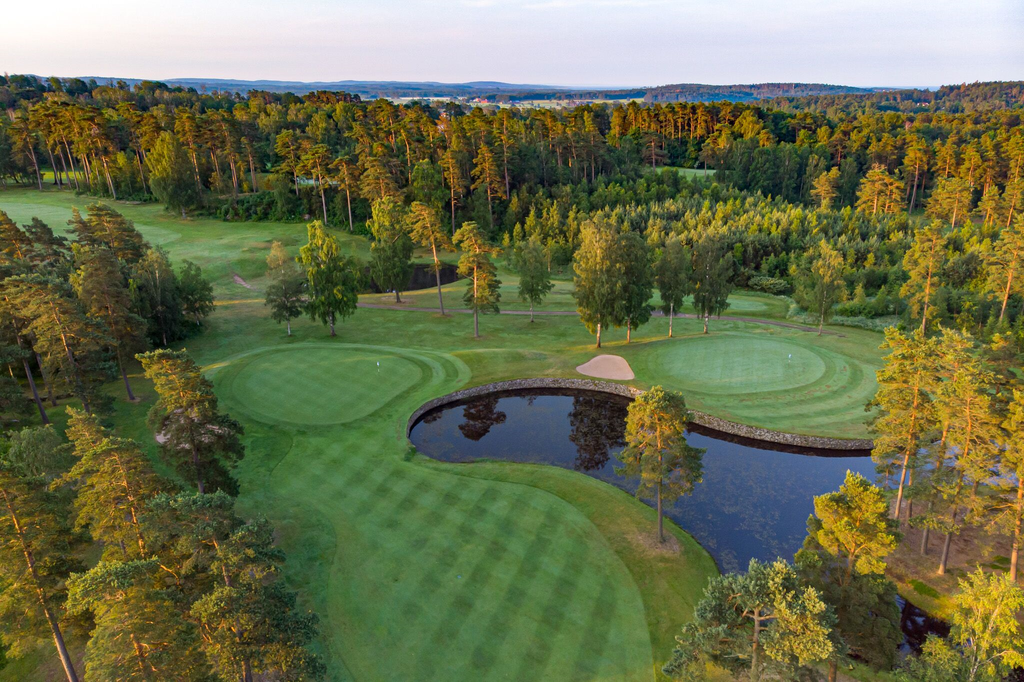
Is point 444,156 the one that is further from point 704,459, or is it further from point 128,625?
point 128,625

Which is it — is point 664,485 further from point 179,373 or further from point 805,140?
point 805,140

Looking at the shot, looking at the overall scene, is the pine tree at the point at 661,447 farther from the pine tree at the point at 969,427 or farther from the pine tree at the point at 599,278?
the pine tree at the point at 599,278

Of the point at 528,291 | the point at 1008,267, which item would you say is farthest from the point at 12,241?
the point at 1008,267

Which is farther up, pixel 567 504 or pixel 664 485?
pixel 664 485

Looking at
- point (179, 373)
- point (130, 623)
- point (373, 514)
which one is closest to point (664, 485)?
point (373, 514)

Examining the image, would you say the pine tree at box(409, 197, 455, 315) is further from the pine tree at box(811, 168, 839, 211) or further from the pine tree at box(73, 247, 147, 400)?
the pine tree at box(811, 168, 839, 211)

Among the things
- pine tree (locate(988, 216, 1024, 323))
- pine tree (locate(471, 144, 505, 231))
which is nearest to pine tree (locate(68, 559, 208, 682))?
pine tree (locate(988, 216, 1024, 323))
